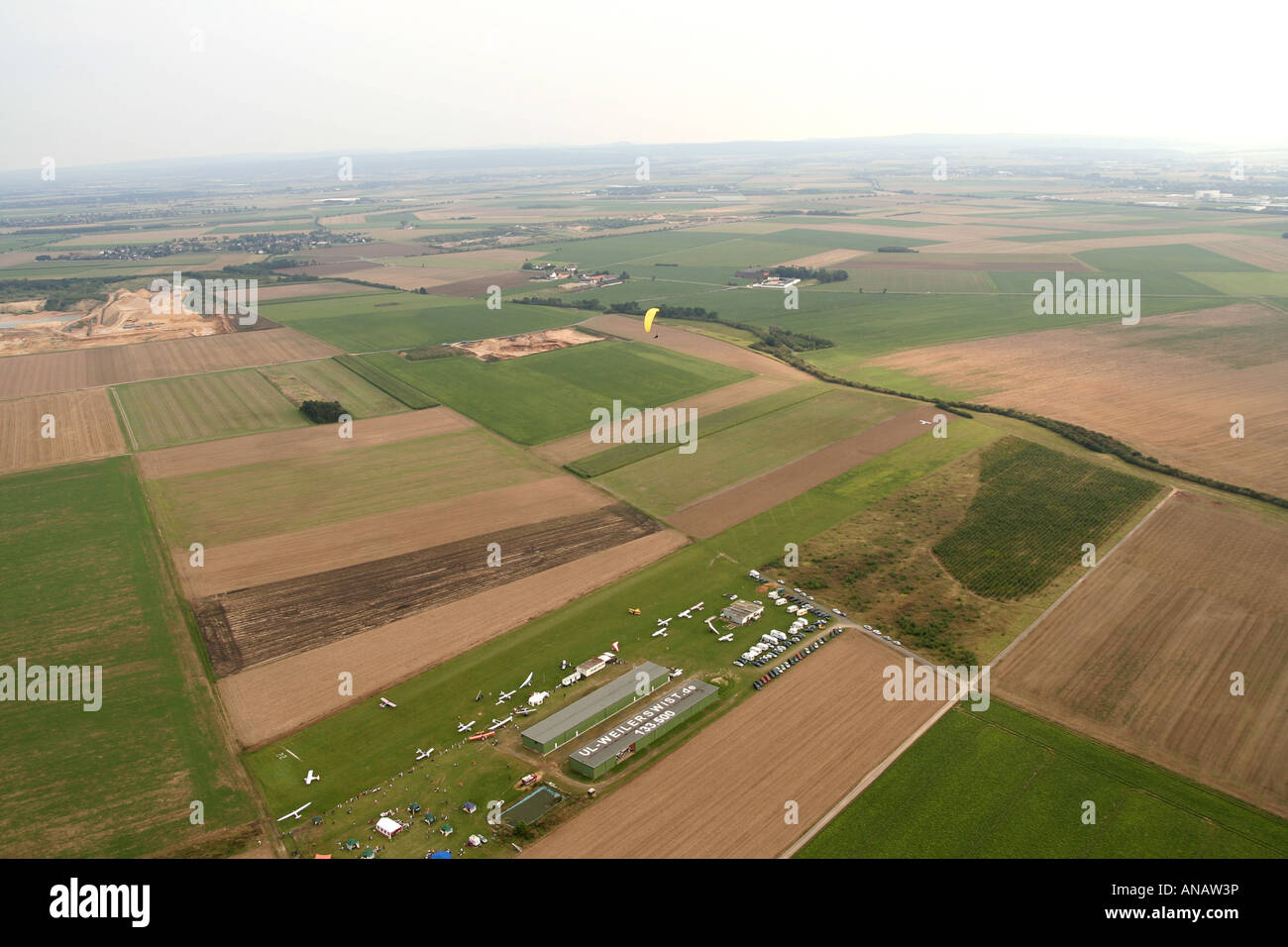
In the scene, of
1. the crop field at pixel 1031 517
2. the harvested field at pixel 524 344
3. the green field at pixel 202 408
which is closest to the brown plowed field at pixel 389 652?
the crop field at pixel 1031 517

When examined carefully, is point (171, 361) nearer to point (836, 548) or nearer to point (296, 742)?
point (296, 742)

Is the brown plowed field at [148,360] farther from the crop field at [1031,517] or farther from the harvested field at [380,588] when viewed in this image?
the crop field at [1031,517]

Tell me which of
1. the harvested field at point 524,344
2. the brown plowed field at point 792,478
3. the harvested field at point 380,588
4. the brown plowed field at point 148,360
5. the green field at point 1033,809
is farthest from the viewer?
the harvested field at point 524,344

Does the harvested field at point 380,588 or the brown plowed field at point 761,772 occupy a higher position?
the harvested field at point 380,588

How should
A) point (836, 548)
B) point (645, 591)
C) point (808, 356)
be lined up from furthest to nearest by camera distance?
point (808, 356) < point (836, 548) < point (645, 591)

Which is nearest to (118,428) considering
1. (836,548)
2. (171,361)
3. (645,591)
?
(171,361)
